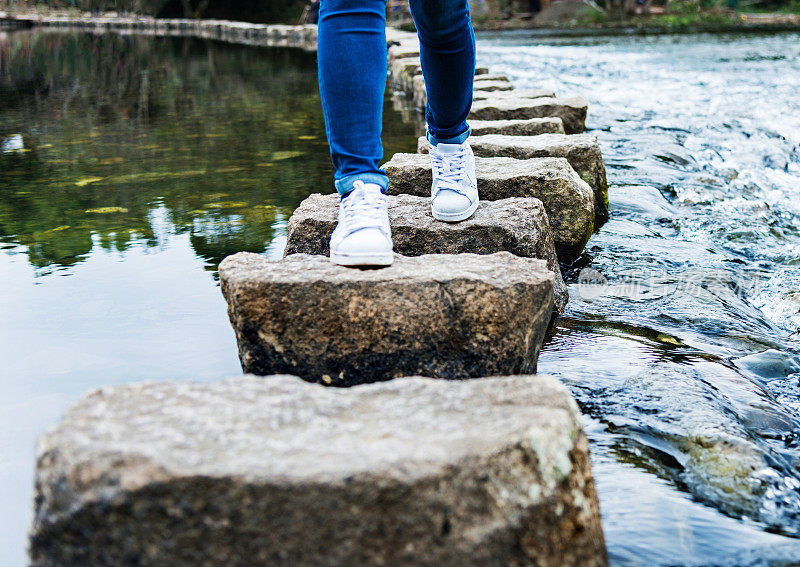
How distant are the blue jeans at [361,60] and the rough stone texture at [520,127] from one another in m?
1.31

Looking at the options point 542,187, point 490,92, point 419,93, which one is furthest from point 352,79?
point 419,93

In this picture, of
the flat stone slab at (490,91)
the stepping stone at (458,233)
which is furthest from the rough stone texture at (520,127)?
the stepping stone at (458,233)

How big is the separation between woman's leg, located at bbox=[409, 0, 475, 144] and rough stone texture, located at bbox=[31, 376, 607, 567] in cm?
111

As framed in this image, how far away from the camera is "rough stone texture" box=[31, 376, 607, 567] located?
90 centimetres

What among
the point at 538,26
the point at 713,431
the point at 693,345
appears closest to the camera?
the point at 713,431

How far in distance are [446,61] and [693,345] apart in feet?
2.93

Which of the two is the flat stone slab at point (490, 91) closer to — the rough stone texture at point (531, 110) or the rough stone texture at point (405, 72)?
the rough stone texture at point (531, 110)

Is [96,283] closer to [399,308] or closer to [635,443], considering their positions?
[399,308]

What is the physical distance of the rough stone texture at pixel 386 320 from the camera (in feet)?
5.00

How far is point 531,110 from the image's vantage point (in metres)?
3.76

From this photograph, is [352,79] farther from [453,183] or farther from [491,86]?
[491,86]

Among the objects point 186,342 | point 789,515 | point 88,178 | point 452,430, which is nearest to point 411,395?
point 452,430

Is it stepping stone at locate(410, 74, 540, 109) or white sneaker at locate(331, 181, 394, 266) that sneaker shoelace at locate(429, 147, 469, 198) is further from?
stepping stone at locate(410, 74, 540, 109)

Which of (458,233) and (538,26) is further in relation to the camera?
(538,26)
